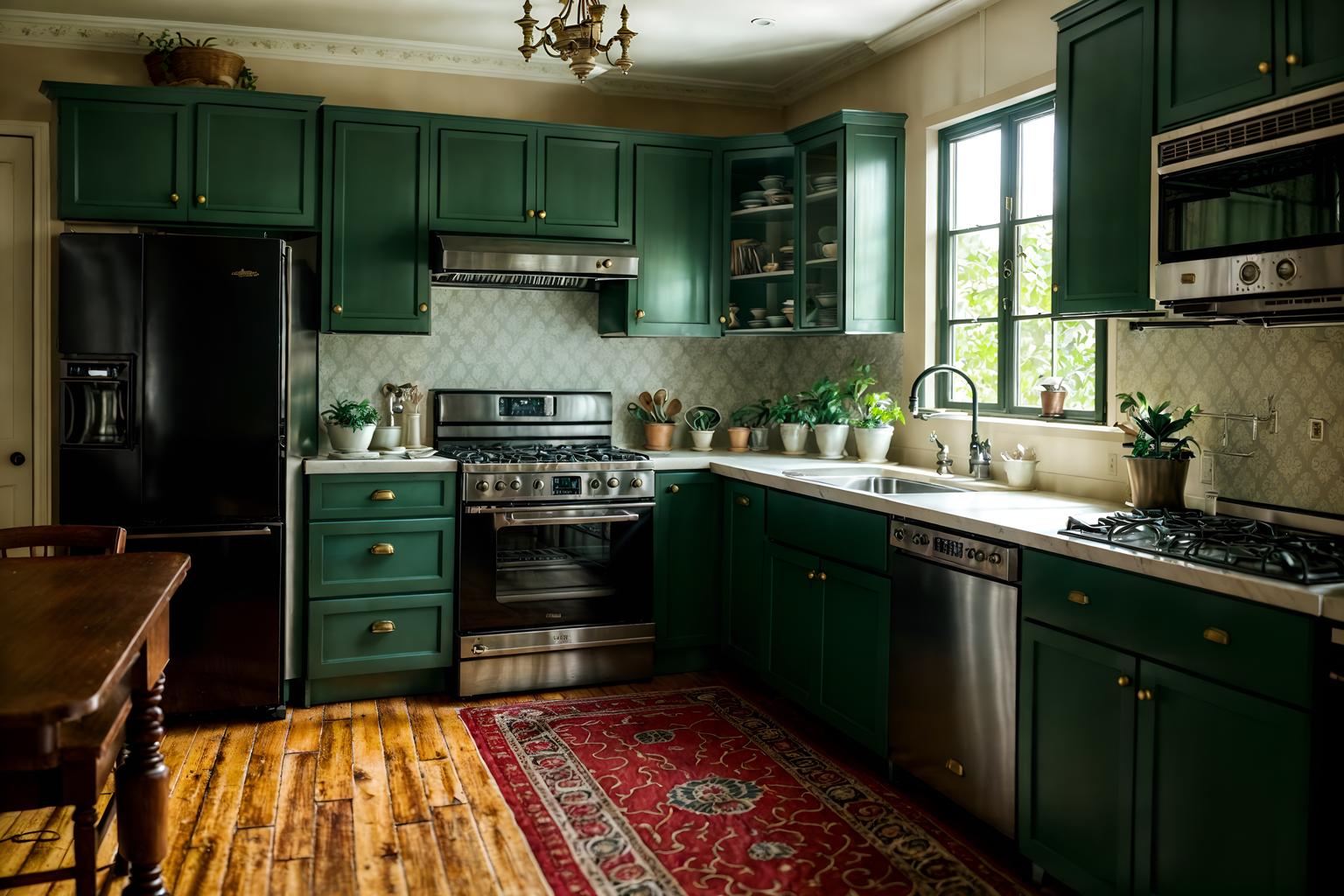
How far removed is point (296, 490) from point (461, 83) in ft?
6.84

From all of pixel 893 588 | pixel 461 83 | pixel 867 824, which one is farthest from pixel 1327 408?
pixel 461 83

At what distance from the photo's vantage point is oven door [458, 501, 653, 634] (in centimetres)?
420

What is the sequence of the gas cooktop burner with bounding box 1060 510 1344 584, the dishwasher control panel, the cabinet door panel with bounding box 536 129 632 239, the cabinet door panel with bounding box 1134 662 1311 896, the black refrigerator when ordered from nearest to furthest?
the cabinet door panel with bounding box 1134 662 1311 896 < the gas cooktop burner with bounding box 1060 510 1344 584 < the dishwasher control panel < the black refrigerator < the cabinet door panel with bounding box 536 129 632 239

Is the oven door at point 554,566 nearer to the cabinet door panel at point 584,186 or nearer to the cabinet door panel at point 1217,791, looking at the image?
the cabinet door panel at point 584,186

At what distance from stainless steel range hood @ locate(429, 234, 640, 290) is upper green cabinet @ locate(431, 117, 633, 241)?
0.41ft

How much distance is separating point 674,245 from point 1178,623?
10.2ft

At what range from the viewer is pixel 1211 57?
2.55 meters

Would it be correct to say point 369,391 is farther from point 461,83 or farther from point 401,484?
point 461,83

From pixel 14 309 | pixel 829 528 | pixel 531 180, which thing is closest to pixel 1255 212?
pixel 829 528

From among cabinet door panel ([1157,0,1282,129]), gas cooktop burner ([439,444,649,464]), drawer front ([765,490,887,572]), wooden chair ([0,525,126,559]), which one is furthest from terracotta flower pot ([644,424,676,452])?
cabinet door panel ([1157,0,1282,129])

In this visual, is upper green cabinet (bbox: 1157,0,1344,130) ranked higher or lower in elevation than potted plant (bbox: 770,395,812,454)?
higher

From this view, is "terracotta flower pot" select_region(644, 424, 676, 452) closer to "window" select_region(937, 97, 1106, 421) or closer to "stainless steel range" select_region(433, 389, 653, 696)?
"stainless steel range" select_region(433, 389, 653, 696)

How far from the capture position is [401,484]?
4.12 meters

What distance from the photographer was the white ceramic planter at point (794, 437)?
16.0 ft
